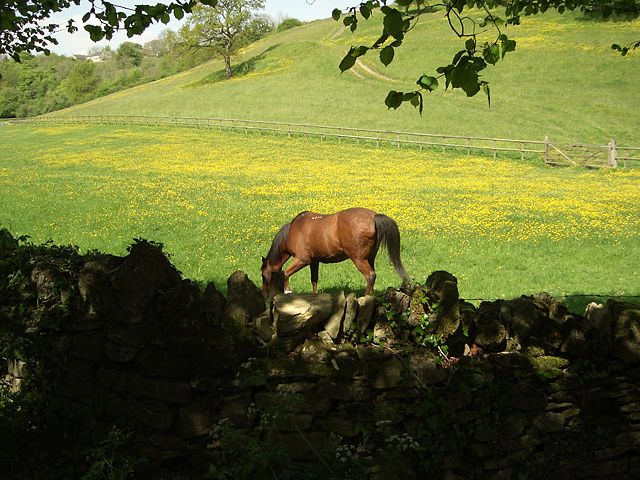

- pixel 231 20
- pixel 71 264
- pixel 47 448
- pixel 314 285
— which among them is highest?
pixel 231 20

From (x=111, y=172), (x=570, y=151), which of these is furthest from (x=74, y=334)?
(x=570, y=151)

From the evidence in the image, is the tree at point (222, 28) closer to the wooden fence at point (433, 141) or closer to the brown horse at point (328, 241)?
the wooden fence at point (433, 141)

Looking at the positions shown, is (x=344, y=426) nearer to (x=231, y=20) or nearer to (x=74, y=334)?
(x=74, y=334)

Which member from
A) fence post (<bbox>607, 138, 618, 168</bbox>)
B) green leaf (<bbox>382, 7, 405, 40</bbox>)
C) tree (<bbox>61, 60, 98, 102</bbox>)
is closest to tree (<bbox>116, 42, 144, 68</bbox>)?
tree (<bbox>61, 60, 98, 102</bbox>)

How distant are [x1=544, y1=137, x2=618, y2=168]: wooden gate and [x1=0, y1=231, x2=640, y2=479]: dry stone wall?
35610 mm

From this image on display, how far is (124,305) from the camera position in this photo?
5.10m

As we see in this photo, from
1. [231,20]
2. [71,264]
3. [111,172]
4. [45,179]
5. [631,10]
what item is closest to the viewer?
[71,264]

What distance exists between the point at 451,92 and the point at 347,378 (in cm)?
5996

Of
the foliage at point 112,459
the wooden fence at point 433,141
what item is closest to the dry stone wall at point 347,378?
the foliage at point 112,459

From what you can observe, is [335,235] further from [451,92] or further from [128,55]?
[128,55]

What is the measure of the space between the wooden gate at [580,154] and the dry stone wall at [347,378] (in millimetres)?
35610

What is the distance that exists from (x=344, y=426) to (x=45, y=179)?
30693 mm

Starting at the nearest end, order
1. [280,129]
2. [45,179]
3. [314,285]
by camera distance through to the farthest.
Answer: [314,285]
[45,179]
[280,129]

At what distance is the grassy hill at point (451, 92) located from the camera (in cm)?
4988
